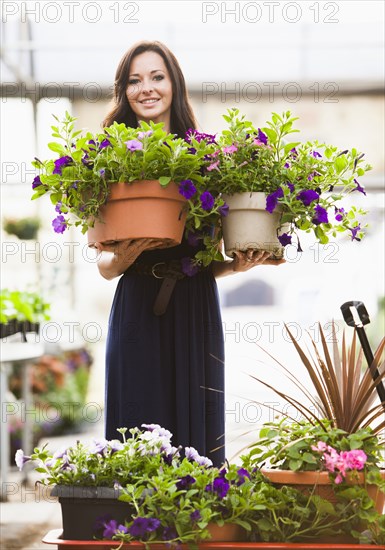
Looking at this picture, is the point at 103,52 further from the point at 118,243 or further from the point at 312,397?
the point at 312,397

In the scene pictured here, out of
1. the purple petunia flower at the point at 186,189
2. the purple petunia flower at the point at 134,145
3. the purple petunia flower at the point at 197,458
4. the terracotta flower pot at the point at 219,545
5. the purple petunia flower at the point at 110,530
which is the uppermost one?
the purple petunia flower at the point at 134,145

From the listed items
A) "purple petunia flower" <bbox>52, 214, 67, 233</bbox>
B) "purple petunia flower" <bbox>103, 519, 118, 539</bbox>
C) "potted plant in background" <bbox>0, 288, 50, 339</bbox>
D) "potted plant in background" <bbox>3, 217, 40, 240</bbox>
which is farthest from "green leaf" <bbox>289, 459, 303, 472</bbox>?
"potted plant in background" <bbox>3, 217, 40, 240</bbox>

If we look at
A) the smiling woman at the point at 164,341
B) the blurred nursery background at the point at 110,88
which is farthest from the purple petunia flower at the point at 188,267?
the blurred nursery background at the point at 110,88

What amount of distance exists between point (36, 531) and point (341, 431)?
221 cm

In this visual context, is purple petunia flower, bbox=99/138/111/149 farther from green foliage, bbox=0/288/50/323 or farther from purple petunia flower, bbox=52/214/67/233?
green foliage, bbox=0/288/50/323

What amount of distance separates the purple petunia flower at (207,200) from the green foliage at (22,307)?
80.8 inches

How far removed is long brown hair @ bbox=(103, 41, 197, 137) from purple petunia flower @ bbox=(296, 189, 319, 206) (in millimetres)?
568

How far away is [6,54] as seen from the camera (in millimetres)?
5234

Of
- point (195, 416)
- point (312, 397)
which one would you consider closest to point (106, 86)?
point (195, 416)

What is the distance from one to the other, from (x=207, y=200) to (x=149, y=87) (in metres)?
0.54

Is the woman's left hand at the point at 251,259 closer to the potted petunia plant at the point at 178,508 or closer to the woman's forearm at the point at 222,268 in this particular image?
the woman's forearm at the point at 222,268

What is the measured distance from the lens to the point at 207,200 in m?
1.98

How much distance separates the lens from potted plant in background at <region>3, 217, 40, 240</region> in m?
6.07

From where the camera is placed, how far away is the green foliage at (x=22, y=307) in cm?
397
